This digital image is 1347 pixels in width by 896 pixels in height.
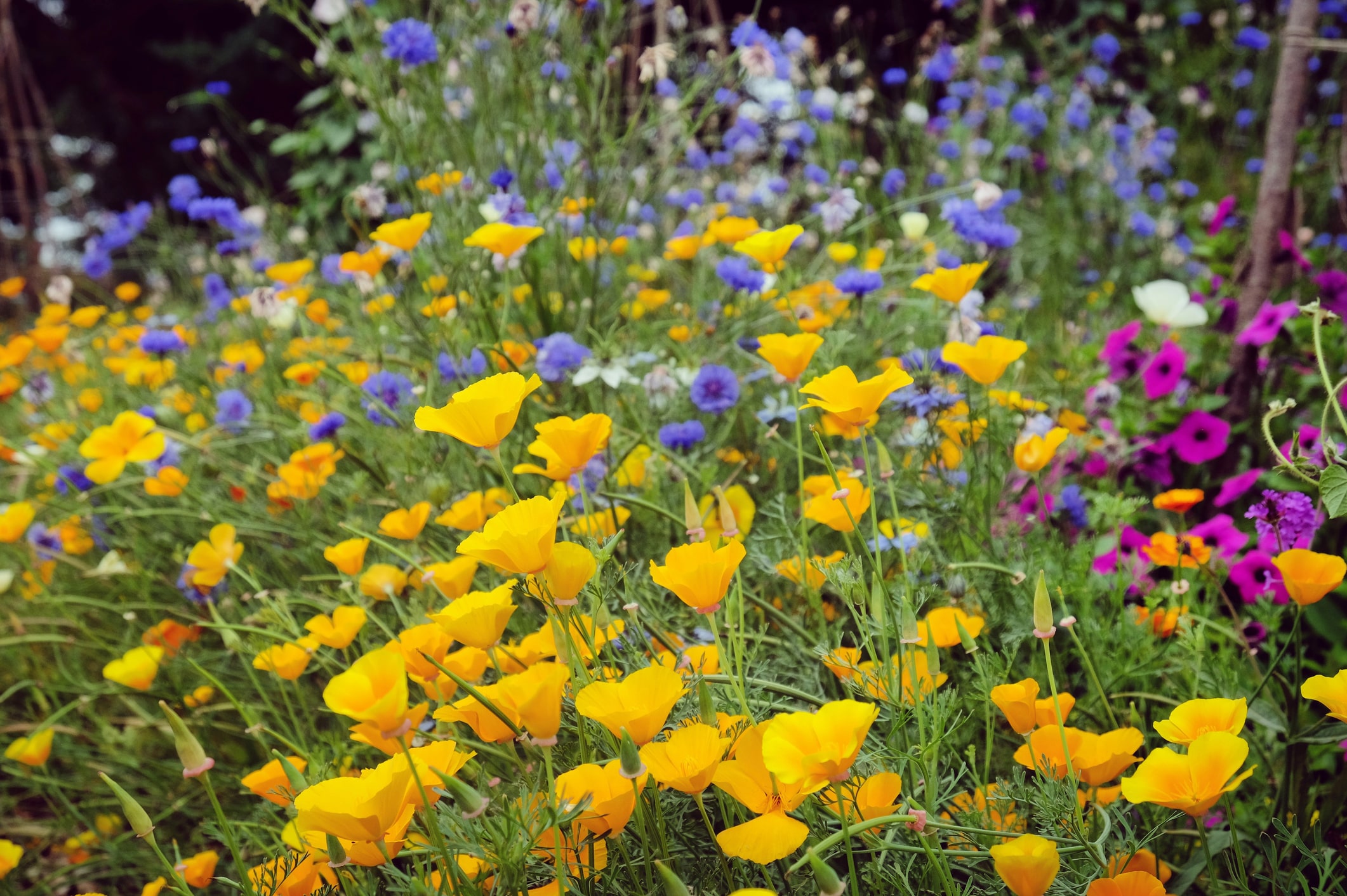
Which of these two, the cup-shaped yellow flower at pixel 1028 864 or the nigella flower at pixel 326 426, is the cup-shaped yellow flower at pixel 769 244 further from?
the nigella flower at pixel 326 426

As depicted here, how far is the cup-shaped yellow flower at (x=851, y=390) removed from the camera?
2.74 feet

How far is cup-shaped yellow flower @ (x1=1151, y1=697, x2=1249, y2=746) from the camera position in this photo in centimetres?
74

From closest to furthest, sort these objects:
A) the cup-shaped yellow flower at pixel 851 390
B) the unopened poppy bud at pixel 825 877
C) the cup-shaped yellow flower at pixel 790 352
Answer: the unopened poppy bud at pixel 825 877 < the cup-shaped yellow flower at pixel 851 390 < the cup-shaped yellow flower at pixel 790 352

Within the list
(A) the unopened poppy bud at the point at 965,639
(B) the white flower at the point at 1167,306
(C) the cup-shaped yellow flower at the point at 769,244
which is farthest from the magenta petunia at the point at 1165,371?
(A) the unopened poppy bud at the point at 965,639

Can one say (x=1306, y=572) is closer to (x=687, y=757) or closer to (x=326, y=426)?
(x=687, y=757)

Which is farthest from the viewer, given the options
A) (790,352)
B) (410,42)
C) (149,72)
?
(149,72)

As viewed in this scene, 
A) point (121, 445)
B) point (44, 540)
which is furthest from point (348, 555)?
point (44, 540)

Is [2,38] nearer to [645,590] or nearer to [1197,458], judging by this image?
[645,590]

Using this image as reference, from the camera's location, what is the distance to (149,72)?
784 centimetres

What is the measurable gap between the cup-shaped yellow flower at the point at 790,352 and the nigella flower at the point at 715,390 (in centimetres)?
52

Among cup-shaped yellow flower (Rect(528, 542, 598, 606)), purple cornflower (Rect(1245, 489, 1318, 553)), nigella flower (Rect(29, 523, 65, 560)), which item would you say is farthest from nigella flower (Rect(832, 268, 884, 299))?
nigella flower (Rect(29, 523, 65, 560))

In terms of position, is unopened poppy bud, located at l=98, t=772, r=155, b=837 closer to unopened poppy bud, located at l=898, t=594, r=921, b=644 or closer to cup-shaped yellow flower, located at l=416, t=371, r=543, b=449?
cup-shaped yellow flower, located at l=416, t=371, r=543, b=449

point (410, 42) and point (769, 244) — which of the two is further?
point (410, 42)

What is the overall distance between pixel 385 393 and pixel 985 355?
118cm
